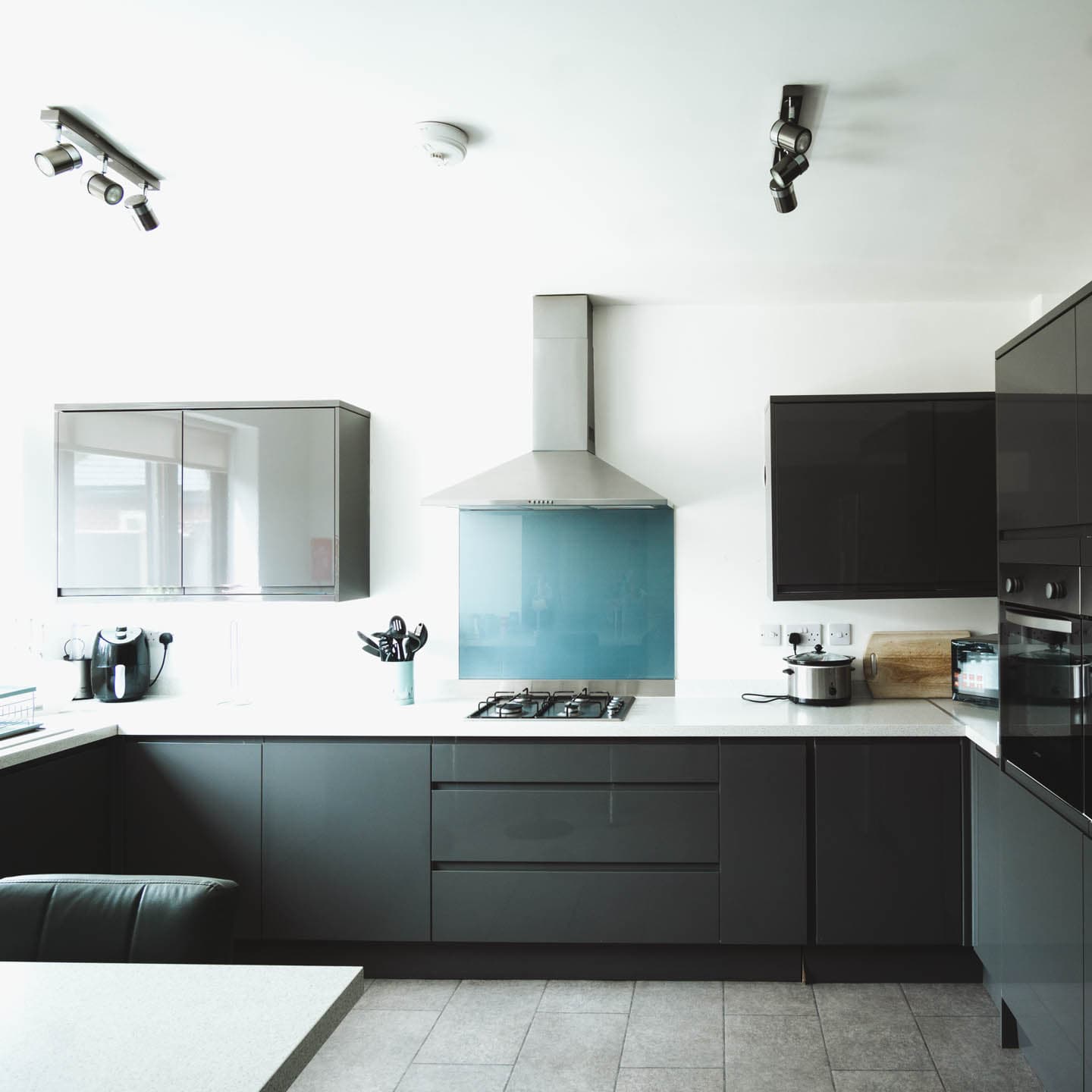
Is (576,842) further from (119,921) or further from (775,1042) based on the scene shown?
(119,921)

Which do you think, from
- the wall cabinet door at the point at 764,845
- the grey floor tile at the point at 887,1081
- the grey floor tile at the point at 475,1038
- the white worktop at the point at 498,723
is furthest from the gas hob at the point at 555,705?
the grey floor tile at the point at 887,1081

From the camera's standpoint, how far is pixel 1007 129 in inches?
85.4

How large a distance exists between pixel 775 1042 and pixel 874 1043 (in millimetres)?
300

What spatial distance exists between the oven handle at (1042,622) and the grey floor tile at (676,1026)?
154 centimetres

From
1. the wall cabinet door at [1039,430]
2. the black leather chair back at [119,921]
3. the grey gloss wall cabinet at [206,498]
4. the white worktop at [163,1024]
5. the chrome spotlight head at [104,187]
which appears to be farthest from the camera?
the grey gloss wall cabinet at [206,498]

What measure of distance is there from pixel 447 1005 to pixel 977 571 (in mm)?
2463

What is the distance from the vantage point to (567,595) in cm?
373

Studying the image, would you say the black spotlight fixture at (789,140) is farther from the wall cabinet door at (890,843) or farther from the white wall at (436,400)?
the wall cabinet door at (890,843)

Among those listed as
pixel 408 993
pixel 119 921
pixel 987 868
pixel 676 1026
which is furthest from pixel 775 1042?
pixel 119 921

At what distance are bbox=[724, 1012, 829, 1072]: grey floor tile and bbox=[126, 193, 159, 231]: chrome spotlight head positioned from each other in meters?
2.91

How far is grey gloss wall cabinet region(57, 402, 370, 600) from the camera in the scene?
3457 millimetres

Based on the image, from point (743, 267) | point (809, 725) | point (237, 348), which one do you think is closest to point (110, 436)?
point (237, 348)

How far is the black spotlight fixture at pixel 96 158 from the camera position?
2.04 meters

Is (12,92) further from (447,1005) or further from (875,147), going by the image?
(447,1005)
